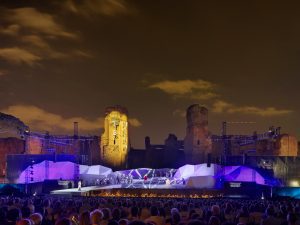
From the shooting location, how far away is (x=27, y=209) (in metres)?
12.4

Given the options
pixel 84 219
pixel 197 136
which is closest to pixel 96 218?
pixel 84 219

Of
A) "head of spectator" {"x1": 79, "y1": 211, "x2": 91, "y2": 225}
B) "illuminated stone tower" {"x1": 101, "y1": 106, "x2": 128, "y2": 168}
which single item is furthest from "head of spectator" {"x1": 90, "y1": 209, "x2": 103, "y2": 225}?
"illuminated stone tower" {"x1": 101, "y1": 106, "x2": 128, "y2": 168}

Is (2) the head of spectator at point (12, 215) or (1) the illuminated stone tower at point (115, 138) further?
(1) the illuminated stone tower at point (115, 138)

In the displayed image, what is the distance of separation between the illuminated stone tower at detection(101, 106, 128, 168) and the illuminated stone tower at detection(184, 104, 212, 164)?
7.47 m

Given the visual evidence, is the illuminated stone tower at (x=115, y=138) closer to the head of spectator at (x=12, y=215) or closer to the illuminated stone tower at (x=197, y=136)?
the illuminated stone tower at (x=197, y=136)

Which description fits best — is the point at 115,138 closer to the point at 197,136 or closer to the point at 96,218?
the point at 197,136

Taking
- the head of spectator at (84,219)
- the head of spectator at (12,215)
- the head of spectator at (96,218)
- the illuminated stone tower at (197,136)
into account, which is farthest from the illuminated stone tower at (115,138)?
the head of spectator at (84,219)

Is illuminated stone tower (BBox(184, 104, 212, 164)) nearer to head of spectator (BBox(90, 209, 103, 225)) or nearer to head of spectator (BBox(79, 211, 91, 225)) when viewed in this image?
head of spectator (BBox(90, 209, 103, 225))

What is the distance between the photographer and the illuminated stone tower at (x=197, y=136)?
5825 centimetres

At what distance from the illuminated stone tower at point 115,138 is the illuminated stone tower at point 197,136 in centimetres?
747

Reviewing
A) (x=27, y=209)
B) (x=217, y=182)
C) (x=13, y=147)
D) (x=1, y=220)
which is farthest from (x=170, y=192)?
(x=13, y=147)

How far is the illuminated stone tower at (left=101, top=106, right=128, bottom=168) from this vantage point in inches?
2346

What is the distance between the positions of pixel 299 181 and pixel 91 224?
141 ft

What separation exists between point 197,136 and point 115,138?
961 cm
